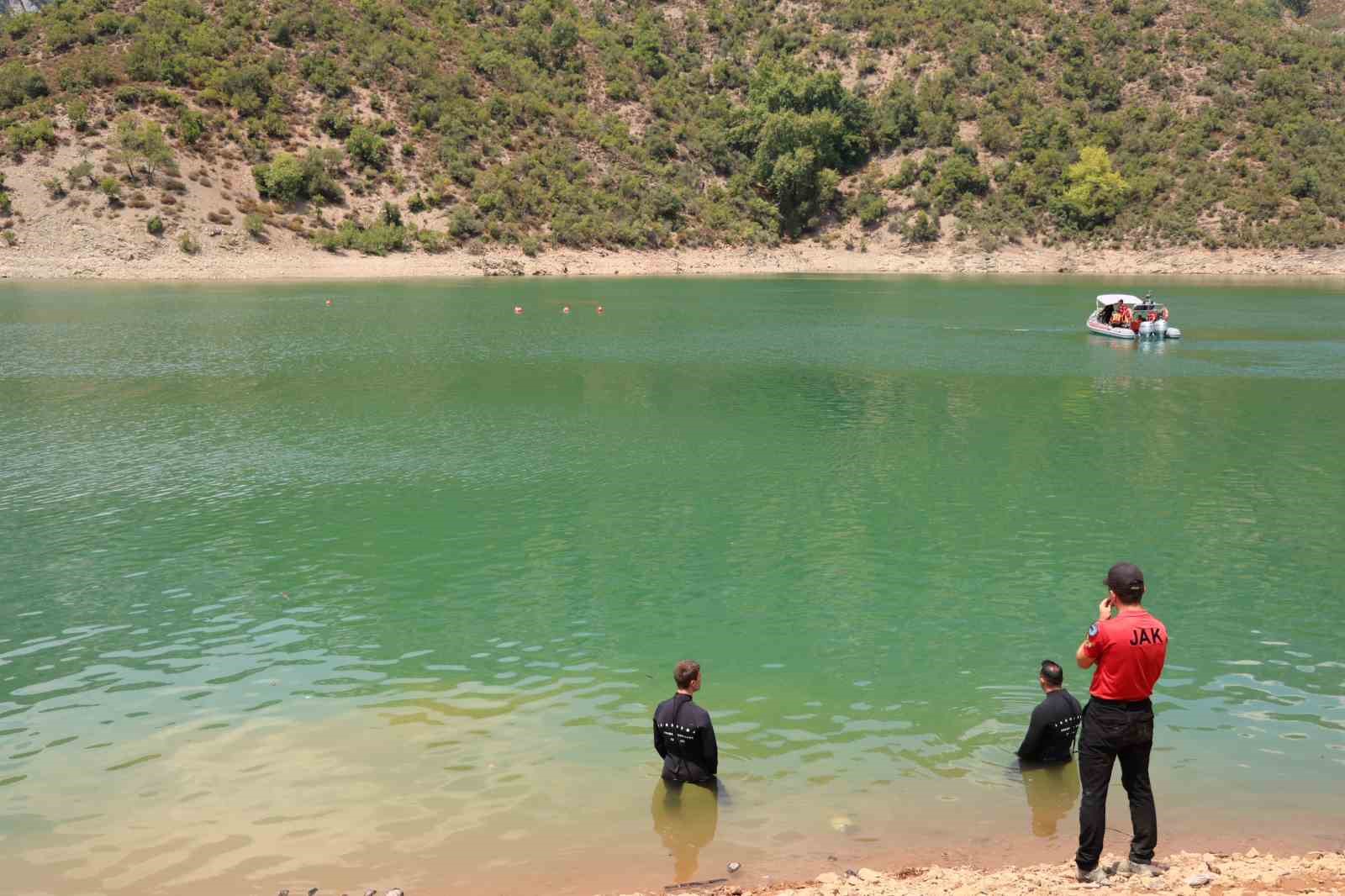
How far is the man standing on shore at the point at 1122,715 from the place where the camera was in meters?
8.49

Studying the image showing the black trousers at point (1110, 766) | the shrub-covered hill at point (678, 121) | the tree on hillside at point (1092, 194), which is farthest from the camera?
the tree on hillside at point (1092, 194)

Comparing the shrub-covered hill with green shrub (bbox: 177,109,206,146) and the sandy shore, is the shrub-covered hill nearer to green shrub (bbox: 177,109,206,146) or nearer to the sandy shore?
green shrub (bbox: 177,109,206,146)

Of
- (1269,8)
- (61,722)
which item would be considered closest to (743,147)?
(1269,8)

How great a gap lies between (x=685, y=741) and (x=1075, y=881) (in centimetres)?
394

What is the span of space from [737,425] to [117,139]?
91582mm

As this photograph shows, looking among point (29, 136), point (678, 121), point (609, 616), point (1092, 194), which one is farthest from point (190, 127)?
point (609, 616)

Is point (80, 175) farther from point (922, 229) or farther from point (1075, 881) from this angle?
point (1075, 881)

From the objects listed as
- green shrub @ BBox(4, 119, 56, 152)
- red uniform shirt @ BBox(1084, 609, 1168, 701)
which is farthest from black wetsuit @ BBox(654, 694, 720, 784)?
green shrub @ BBox(4, 119, 56, 152)

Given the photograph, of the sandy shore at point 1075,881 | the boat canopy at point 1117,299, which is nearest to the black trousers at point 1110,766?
the sandy shore at point 1075,881

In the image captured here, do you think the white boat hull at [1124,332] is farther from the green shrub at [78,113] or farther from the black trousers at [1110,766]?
the green shrub at [78,113]

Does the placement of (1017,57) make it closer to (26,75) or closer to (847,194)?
(847,194)

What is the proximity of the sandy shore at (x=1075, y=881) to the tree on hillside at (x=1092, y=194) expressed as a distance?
12265 centimetres

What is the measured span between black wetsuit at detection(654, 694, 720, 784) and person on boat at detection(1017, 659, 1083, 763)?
11.6 feet

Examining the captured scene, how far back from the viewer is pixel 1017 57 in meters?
144
